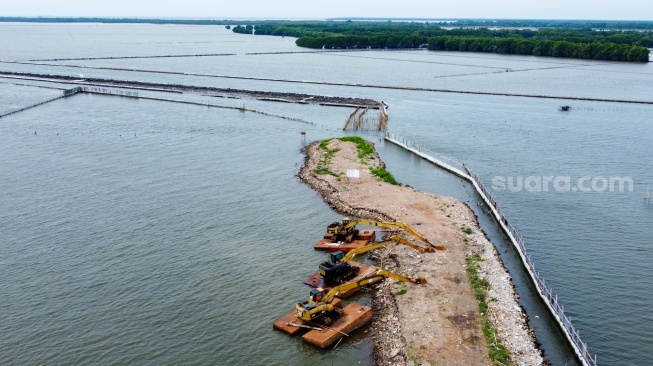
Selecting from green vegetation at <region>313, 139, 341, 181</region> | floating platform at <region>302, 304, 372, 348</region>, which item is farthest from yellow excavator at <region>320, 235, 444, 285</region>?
green vegetation at <region>313, 139, 341, 181</region>

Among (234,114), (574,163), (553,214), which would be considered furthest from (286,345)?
(234,114)

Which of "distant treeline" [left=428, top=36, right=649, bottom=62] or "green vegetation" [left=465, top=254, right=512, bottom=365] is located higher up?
"distant treeline" [left=428, top=36, right=649, bottom=62]

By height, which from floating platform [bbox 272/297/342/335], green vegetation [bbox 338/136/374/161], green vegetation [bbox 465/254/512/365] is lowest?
floating platform [bbox 272/297/342/335]

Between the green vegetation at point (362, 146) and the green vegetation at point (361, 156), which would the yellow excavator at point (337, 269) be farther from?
the green vegetation at point (362, 146)

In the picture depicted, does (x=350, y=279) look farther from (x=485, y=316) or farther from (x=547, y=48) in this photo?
(x=547, y=48)

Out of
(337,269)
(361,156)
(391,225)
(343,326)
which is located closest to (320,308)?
(343,326)

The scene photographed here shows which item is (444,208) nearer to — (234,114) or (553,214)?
(553,214)

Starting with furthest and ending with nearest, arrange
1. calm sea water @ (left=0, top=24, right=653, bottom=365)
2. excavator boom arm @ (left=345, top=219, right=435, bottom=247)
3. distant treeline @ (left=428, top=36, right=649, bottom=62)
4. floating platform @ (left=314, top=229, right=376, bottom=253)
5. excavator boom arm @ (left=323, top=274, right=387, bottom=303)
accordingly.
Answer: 1. distant treeline @ (left=428, top=36, right=649, bottom=62)
2. floating platform @ (left=314, top=229, right=376, bottom=253)
3. excavator boom arm @ (left=345, top=219, right=435, bottom=247)
4. excavator boom arm @ (left=323, top=274, right=387, bottom=303)
5. calm sea water @ (left=0, top=24, right=653, bottom=365)

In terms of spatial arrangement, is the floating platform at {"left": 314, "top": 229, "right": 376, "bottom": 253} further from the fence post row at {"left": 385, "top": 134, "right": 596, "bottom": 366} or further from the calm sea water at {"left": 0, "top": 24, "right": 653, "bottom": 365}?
the fence post row at {"left": 385, "top": 134, "right": 596, "bottom": 366}
